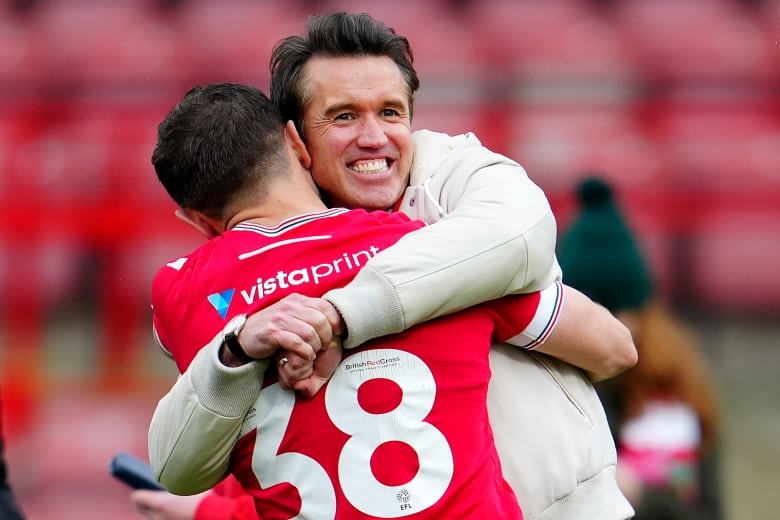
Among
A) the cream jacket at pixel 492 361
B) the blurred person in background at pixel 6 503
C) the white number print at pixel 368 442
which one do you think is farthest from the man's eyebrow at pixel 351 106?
the blurred person in background at pixel 6 503

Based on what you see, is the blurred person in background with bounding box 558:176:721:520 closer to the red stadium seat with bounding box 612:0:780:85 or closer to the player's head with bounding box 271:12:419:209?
the player's head with bounding box 271:12:419:209

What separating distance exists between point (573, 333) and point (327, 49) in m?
0.65

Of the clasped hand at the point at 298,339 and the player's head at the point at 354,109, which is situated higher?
the player's head at the point at 354,109

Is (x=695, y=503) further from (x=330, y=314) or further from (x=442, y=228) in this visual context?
(x=330, y=314)

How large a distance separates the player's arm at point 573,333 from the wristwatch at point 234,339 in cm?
38

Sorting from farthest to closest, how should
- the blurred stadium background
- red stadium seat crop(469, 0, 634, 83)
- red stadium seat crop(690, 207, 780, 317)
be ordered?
red stadium seat crop(469, 0, 634, 83), red stadium seat crop(690, 207, 780, 317), the blurred stadium background

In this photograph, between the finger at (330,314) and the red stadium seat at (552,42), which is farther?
the red stadium seat at (552,42)

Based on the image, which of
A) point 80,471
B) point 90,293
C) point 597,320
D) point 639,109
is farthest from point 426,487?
point 639,109

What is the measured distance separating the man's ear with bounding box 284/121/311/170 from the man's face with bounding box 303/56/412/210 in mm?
55

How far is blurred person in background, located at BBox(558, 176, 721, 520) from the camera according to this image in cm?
334

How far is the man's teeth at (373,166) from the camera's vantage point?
1943 mm

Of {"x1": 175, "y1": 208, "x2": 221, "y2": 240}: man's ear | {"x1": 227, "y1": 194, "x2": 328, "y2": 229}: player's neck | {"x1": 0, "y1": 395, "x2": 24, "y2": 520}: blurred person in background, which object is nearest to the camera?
{"x1": 227, "y1": 194, "x2": 328, "y2": 229}: player's neck

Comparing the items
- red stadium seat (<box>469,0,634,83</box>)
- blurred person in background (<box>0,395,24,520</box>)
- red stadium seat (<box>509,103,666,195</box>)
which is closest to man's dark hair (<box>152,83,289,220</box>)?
blurred person in background (<box>0,395,24,520</box>)

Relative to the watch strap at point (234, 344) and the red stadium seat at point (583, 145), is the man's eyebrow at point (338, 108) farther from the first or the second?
the red stadium seat at point (583, 145)
